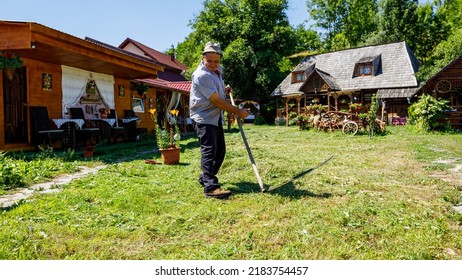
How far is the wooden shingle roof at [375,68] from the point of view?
24.2 meters

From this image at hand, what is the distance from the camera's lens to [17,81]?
368 inches

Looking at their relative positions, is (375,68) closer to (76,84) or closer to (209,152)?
(76,84)

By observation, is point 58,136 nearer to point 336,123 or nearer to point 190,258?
point 190,258

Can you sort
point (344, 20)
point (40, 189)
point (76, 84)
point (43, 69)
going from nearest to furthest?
point (40, 189) < point (43, 69) < point (76, 84) < point (344, 20)

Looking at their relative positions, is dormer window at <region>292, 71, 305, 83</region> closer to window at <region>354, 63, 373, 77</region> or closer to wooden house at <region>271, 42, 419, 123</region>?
wooden house at <region>271, 42, 419, 123</region>

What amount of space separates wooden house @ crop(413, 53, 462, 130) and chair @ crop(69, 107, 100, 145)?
16480mm

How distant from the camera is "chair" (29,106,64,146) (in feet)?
28.7

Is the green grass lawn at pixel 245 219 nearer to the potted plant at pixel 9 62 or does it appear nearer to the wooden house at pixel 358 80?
the potted plant at pixel 9 62

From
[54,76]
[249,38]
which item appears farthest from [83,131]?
[249,38]

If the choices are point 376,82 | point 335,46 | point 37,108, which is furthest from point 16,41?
point 335,46

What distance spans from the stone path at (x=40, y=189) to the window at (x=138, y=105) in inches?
366

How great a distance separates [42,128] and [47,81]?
154 cm

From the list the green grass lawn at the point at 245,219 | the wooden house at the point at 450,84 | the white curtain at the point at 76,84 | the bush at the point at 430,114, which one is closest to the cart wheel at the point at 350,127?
the bush at the point at 430,114

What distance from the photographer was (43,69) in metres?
9.62
